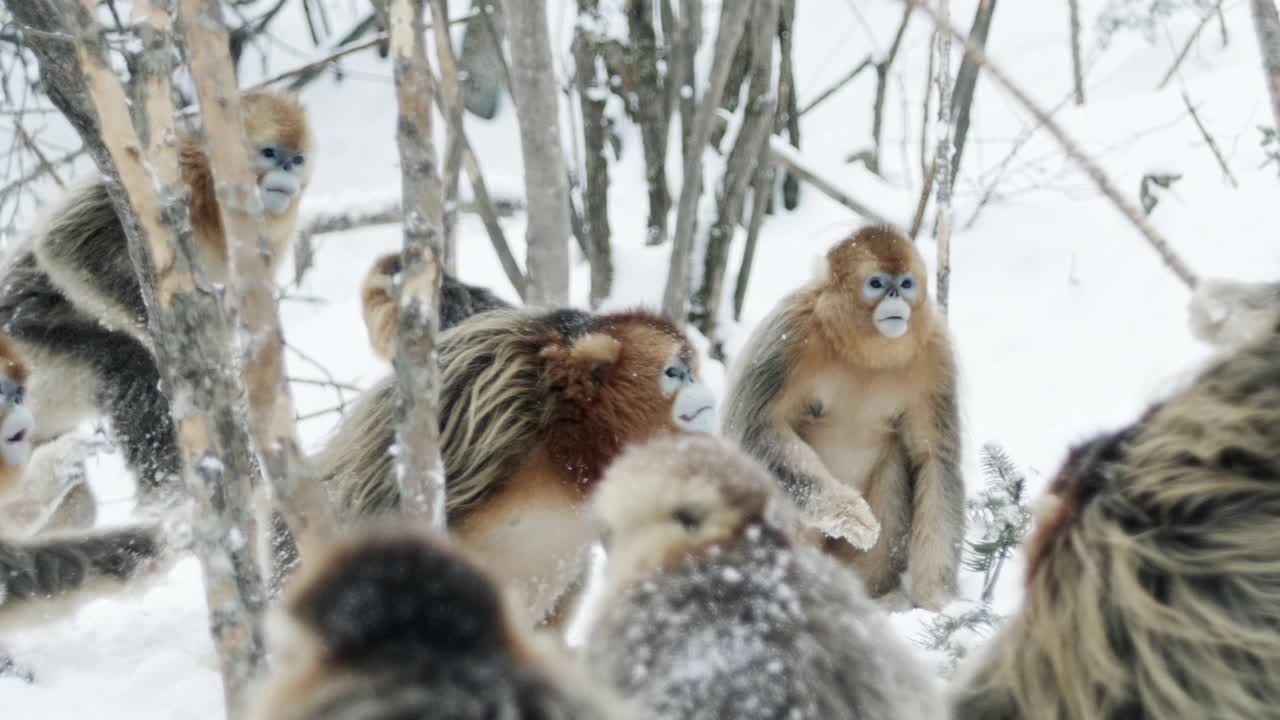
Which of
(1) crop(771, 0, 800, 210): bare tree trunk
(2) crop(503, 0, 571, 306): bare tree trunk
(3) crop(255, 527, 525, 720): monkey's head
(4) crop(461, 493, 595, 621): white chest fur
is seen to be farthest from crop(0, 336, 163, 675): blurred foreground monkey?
(1) crop(771, 0, 800, 210): bare tree trunk

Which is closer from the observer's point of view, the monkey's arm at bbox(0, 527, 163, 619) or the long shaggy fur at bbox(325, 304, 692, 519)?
the long shaggy fur at bbox(325, 304, 692, 519)

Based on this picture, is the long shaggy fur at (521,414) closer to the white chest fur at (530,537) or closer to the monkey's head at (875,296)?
the white chest fur at (530,537)

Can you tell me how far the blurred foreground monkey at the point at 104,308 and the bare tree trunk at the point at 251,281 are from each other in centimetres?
278

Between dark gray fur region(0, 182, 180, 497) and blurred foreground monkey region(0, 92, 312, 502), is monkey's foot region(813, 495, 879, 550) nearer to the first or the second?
blurred foreground monkey region(0, 92, 312, 502)

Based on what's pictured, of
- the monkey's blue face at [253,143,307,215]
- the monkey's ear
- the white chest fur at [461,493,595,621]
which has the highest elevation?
the monkey's ear

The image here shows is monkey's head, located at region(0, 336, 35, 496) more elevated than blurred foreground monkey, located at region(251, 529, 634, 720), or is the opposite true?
blurred foreground monkey, located at region(251, 529, 634, 720)

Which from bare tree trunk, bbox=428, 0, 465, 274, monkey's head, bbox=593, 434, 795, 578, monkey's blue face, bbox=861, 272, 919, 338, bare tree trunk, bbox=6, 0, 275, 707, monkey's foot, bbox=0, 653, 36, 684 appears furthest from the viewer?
monkey's blue face, bbox=861, 272, 919, 338

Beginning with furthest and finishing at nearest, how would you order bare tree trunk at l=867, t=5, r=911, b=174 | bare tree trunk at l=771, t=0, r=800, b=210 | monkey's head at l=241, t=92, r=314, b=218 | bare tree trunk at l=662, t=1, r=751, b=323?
bare tree trunk at l=867, t=5, r=911, b=174, bare tree trunk at l=771, t=0, r=800, b=210, bare tree trunk at l=662, t=1, r=751, b=323, monkey's head at l=241, t=92, r=314, b=218

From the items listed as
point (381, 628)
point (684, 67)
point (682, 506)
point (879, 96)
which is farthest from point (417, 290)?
point (879, 96)

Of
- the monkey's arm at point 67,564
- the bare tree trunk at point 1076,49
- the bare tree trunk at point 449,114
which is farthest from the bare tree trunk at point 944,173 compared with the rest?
the bare tree trunk at point 1076,49

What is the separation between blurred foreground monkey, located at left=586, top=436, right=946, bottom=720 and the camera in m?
1.77

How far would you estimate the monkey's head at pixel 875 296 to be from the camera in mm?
4934

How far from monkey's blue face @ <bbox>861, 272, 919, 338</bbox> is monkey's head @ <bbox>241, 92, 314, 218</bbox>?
223cm

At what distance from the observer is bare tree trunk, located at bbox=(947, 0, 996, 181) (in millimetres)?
7559
